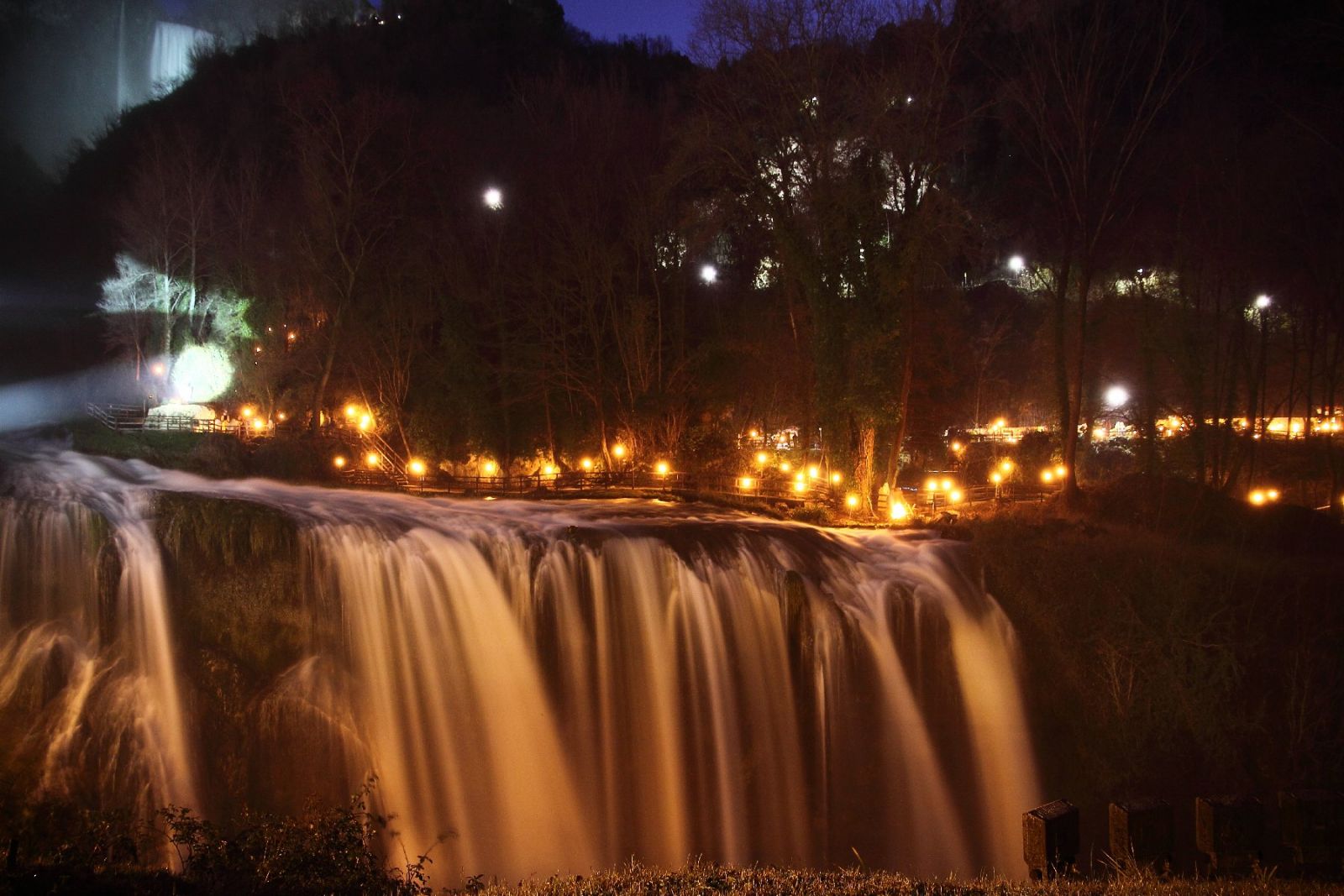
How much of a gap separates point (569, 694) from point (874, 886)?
35.5ft

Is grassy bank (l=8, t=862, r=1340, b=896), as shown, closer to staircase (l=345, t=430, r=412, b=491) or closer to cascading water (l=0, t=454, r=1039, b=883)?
cascading water (l=0, t=454, r=1039, b=883)

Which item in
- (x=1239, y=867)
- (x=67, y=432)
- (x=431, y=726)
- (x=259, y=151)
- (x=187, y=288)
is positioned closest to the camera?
(x=1239, y=867)

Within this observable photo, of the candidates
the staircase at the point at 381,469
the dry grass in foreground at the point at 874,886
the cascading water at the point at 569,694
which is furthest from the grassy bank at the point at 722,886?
the staircase at the point at 381,469

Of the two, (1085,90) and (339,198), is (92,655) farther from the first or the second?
(1085,90)

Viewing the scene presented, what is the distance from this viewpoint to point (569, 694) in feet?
57.7

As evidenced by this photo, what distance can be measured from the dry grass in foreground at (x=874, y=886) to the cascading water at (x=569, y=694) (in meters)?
8.92

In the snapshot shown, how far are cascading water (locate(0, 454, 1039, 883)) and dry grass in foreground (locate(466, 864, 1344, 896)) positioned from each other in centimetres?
892

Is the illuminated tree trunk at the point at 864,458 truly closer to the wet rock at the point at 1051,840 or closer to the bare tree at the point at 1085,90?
the bare tree at the point at 1085,90

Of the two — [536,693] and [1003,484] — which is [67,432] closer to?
[536,693]

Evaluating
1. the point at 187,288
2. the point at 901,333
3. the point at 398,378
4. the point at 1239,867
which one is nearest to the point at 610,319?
the point at 398,378

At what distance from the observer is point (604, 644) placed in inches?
705

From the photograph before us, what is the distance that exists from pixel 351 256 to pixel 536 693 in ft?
80.3

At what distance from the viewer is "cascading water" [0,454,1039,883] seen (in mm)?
16422

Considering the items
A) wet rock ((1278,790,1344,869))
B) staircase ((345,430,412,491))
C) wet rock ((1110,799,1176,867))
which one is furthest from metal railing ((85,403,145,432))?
wet rock ((1278,790,1344,869))
